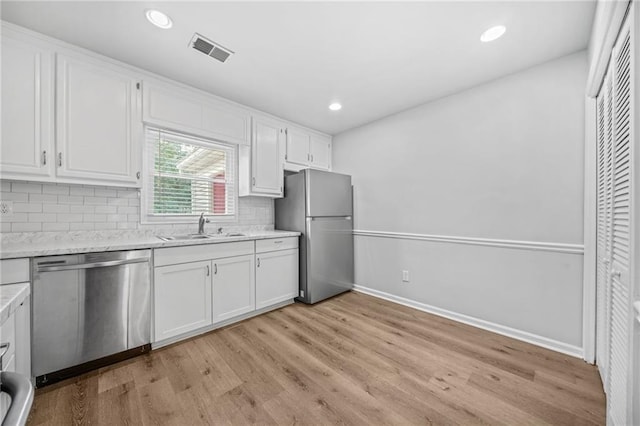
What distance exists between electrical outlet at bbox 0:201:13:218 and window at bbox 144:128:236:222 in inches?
34.0

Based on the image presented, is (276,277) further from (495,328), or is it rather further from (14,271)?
(495,328)

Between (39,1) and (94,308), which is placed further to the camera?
(94,308)

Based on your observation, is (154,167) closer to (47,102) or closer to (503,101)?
(47,102)

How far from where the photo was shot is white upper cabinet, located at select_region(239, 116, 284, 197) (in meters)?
3.15

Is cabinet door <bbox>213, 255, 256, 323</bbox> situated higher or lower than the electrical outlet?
lower

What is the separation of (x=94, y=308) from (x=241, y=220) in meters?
1.70

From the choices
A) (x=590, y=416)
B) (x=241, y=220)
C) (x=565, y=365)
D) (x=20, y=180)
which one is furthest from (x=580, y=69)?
(x=20, y=180)

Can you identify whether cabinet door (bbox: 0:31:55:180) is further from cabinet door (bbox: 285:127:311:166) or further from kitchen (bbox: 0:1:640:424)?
cabinet door (bbox: 285:127:311:166)

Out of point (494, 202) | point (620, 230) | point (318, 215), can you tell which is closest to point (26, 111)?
point (318, 215)

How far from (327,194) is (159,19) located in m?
2.30

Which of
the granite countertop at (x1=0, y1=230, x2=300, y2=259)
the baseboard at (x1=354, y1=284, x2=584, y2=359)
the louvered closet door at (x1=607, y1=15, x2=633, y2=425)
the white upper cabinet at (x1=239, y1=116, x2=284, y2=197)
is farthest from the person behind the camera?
the white upper cabinet at (x1=239, y1=116, x2=284, y2=197)

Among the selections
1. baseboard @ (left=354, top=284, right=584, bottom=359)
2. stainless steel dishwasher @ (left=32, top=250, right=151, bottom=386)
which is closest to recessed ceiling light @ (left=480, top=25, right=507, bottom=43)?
baseboard @ (left=354, top=284, right=584, bottom=359)

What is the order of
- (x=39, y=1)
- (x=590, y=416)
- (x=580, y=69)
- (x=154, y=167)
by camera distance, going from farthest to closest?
(x=154, y=167), (x=580, y=69), (x=39, y=1), (x=590, y=416)

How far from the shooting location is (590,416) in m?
1.46
